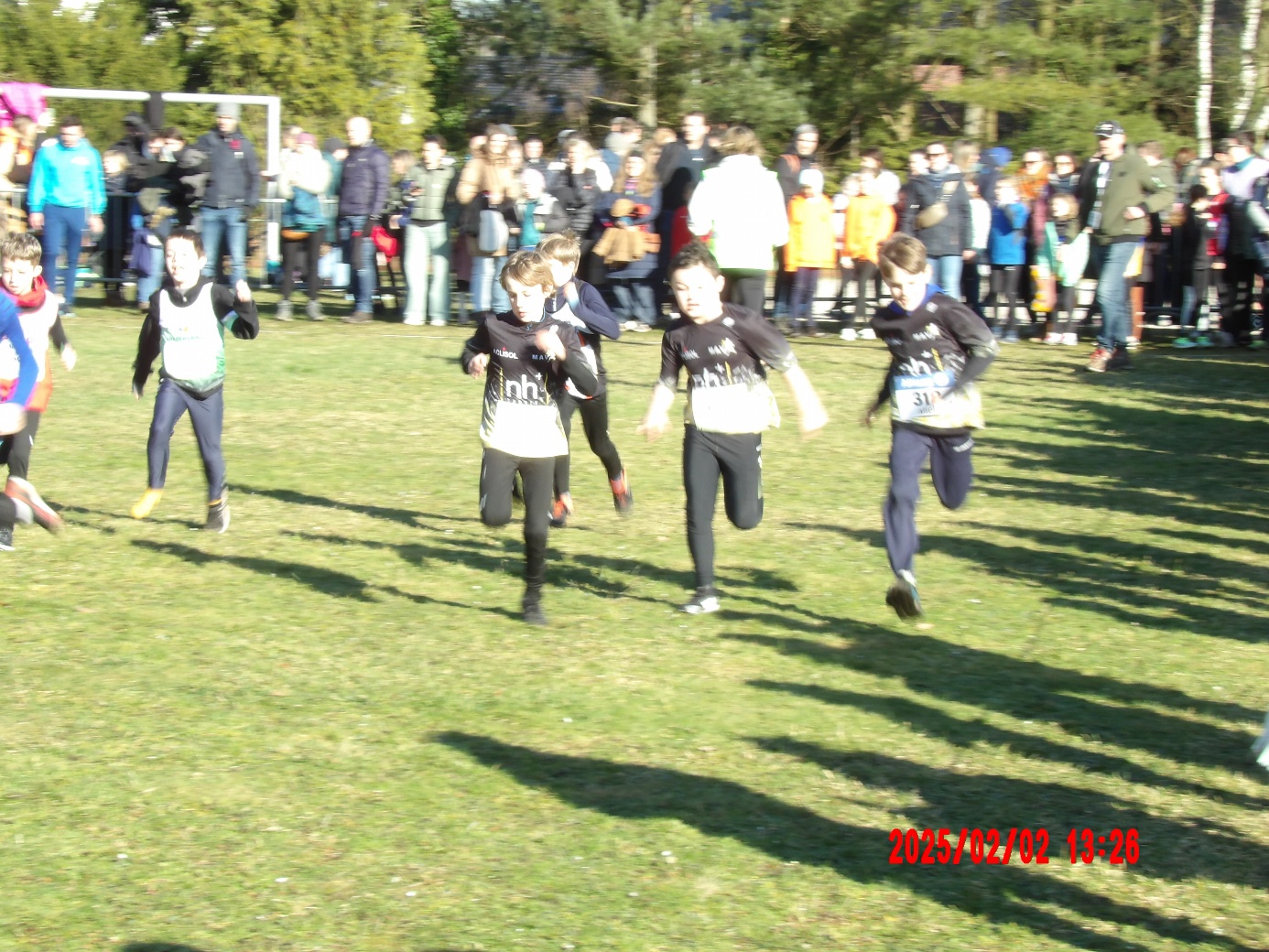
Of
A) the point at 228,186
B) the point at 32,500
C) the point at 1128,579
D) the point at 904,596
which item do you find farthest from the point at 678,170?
the point at 904,596

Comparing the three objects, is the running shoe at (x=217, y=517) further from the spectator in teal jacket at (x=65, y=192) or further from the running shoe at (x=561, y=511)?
the spectator in teal jacket at (x=65, y=192)

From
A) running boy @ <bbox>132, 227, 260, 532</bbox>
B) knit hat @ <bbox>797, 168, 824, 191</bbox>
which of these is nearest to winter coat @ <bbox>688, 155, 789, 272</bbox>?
knit hat @ <bbox>797, 168, 824, 191</bbox>

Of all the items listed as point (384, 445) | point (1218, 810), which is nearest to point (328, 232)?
point (384, 445)

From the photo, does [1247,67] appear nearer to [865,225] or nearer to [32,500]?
[865,225]

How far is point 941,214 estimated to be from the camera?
1614 centimetres

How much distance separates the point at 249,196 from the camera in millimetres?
16953

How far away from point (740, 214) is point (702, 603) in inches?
270

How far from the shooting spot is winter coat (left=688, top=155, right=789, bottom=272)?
547 inches

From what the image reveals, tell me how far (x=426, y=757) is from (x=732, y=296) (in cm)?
892

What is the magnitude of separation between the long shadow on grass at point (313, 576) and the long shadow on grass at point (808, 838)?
1.87 metres

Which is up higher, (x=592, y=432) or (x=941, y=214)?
(x=941, y=214)

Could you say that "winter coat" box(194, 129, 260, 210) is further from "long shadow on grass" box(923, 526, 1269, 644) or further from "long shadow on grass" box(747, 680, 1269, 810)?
"long shadow on grass" box(747, 680, 1269, 810)

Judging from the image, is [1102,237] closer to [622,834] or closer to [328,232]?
[328,232]
